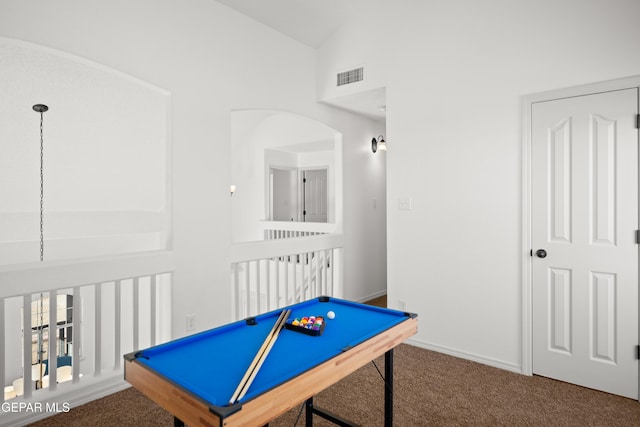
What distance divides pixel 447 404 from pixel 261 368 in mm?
1689

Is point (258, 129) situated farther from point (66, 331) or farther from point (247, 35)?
point (66, 331)

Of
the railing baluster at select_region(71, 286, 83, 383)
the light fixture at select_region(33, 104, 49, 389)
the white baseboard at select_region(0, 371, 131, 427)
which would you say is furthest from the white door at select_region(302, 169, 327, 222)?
the railing baluster at select_region(71, 286, 83, 383)

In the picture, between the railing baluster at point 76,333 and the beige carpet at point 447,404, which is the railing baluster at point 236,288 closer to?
the beige carpet at point 447,404

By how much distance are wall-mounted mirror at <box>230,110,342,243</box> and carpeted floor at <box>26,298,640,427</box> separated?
3.90 m

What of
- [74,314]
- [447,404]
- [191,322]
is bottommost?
[447,404]

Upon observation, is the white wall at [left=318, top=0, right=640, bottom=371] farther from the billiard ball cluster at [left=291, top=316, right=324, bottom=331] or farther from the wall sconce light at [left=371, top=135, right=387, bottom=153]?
the billiard ball cluster at [left=291, top=316, right=324, bottom=331]

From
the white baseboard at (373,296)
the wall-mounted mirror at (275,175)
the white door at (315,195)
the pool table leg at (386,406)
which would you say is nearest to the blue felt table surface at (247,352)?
the pool table leg at (386,406)

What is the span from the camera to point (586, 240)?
281cm

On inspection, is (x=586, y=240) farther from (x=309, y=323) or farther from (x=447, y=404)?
(x=309, y=323)

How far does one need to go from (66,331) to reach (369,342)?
21.3ft

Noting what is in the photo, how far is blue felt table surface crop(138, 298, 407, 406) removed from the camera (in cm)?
137

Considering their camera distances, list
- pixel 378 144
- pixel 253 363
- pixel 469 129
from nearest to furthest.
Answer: pixel 253 363, pixel 469 129, pixel 378 144

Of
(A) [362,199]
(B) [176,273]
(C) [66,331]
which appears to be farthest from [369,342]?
(C) [66,331]

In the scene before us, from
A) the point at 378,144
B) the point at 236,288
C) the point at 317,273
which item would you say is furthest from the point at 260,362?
the point at 378,144
